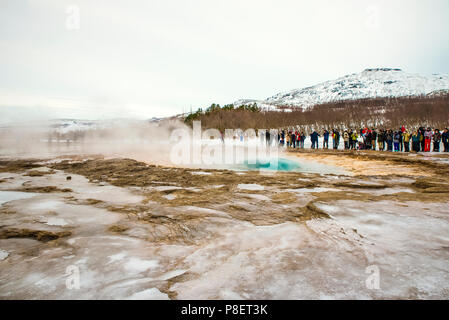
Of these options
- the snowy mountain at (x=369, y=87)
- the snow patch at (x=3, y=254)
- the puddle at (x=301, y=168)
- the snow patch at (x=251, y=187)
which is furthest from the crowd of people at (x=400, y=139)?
the snowy mountain at (x=369, y=87)

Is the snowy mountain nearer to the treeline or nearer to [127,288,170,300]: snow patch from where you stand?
the treeline

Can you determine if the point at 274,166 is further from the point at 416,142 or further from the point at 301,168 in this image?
the point at 416,142

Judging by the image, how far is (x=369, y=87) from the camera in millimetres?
162875

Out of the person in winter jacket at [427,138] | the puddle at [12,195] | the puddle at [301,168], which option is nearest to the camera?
the puddle at [12,195]

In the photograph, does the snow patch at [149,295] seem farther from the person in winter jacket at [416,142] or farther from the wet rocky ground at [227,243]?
the person in winter jacket at [416,142]

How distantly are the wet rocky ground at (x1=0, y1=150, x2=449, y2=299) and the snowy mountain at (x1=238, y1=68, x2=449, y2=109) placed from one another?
458 ft

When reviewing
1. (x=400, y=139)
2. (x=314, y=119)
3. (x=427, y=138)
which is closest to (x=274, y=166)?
(x=400, y=139)

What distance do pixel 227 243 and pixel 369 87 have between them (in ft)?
633

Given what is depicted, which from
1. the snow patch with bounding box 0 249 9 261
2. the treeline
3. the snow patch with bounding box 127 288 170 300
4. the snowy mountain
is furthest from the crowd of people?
the snowy mountain

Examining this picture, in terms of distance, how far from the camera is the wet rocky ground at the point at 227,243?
187 centimetres

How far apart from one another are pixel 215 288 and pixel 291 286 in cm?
57

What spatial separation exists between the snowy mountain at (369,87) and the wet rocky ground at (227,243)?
139744 millimetres

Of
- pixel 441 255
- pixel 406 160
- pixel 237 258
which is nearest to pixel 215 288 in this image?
pixel 237 258
